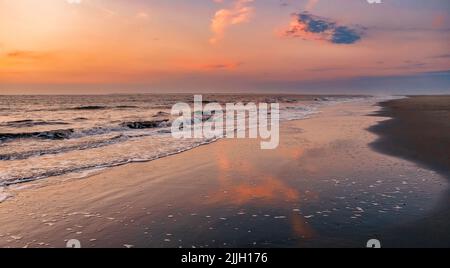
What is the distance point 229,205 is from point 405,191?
3.97 meters

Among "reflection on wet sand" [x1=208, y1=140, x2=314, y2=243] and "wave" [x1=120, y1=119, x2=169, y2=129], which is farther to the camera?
"wave" [x1=120, y1=119, x2=169, y2=129]

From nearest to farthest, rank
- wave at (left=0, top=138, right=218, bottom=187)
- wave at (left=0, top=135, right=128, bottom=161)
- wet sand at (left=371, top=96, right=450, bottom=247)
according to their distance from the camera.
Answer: wet sand at (left=371, top=96, right=450, bottom=247) → wave at (left=0, top=138, right=218, bottom=187) → wave at (left=0, top=135, right=128, bottom=161)

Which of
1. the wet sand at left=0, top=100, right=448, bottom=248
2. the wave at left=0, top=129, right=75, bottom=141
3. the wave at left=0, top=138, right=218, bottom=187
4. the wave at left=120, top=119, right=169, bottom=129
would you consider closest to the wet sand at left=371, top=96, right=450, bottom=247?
the wet sand at left=0, top=100, right=448, bottom=248

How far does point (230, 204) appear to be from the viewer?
7031mm

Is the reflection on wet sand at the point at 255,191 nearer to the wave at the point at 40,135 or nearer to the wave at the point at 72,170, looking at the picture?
the wave at the point at 72,170

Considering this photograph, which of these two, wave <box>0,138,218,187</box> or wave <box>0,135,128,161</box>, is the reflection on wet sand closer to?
wave <box>0,138,218,187</box>

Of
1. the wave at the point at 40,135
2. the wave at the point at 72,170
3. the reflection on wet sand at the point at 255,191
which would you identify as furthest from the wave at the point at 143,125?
the reflection on wet sand at the point at 255,191

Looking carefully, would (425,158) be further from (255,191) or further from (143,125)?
(143,125)

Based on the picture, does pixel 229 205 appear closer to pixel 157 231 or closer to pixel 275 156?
pixel 157 231

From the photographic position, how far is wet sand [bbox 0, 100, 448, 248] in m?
5.43

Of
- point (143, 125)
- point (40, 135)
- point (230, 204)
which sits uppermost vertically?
point (143, 125)

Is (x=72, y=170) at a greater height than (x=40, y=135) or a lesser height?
lesser

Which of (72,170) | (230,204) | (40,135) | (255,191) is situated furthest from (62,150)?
(230,204)
